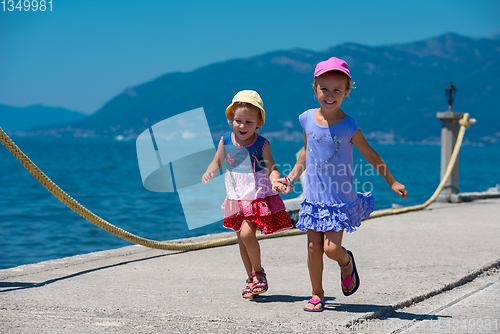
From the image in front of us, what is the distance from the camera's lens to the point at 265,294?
151 inches

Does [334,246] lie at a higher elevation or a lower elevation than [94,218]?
lower

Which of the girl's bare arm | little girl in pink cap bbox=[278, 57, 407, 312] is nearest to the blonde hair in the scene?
the girl's bare arm

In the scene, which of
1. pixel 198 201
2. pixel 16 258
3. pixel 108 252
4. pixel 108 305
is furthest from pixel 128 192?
pixel 108 305

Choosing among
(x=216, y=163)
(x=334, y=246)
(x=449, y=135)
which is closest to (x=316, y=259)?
(x=334, y=246)

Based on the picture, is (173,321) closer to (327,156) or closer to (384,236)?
(327,156)

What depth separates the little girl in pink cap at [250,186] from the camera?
3.68 m

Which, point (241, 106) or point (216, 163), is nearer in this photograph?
point (241, 106)

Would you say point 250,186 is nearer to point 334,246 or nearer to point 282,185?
point 282,185

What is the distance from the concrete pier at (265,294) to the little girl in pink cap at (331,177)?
35 centimetres

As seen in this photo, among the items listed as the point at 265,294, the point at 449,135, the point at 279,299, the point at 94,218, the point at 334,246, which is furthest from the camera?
the point at 449,135

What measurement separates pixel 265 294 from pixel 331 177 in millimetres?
1052

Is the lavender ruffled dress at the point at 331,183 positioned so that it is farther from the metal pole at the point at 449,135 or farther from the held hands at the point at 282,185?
the metal pole at the point at 449,135

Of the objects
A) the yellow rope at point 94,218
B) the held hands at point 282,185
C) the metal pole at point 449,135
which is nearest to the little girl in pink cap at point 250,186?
the held hands at point 282,185

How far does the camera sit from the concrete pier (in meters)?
3.06
